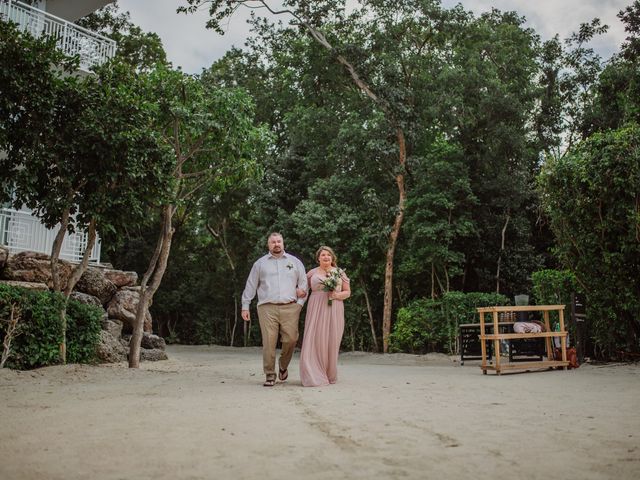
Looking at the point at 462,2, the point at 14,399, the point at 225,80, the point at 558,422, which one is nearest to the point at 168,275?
the point at 225,80

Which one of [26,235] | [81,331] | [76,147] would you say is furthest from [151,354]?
[76,147]

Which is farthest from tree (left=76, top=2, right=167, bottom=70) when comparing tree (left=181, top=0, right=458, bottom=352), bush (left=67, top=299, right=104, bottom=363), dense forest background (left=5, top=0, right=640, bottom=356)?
bush (left=67, top=299, right=104, bottom=363)

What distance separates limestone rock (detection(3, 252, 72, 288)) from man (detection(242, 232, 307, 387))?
6719 mm

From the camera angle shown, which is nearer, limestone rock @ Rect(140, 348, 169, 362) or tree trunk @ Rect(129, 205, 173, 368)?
tree trunk @ Rect(129, 205, 173, 368)

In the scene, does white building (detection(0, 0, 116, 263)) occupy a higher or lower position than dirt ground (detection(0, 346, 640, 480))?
higher

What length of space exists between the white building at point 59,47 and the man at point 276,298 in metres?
8.33

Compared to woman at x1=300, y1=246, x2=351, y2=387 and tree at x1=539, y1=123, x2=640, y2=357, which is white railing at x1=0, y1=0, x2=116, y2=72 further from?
tree at x1=539, y1=123, x2=640, y2=357

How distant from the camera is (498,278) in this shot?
21.5 metres

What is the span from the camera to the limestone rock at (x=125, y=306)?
50.7ft

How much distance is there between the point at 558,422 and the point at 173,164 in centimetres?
820

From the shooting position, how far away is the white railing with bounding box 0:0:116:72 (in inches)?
620

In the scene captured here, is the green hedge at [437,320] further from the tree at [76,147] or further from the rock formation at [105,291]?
the tree at [76,147]

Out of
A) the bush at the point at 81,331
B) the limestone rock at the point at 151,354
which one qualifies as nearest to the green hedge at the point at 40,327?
the bush at the point at 81,331

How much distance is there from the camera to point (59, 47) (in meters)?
16.4
